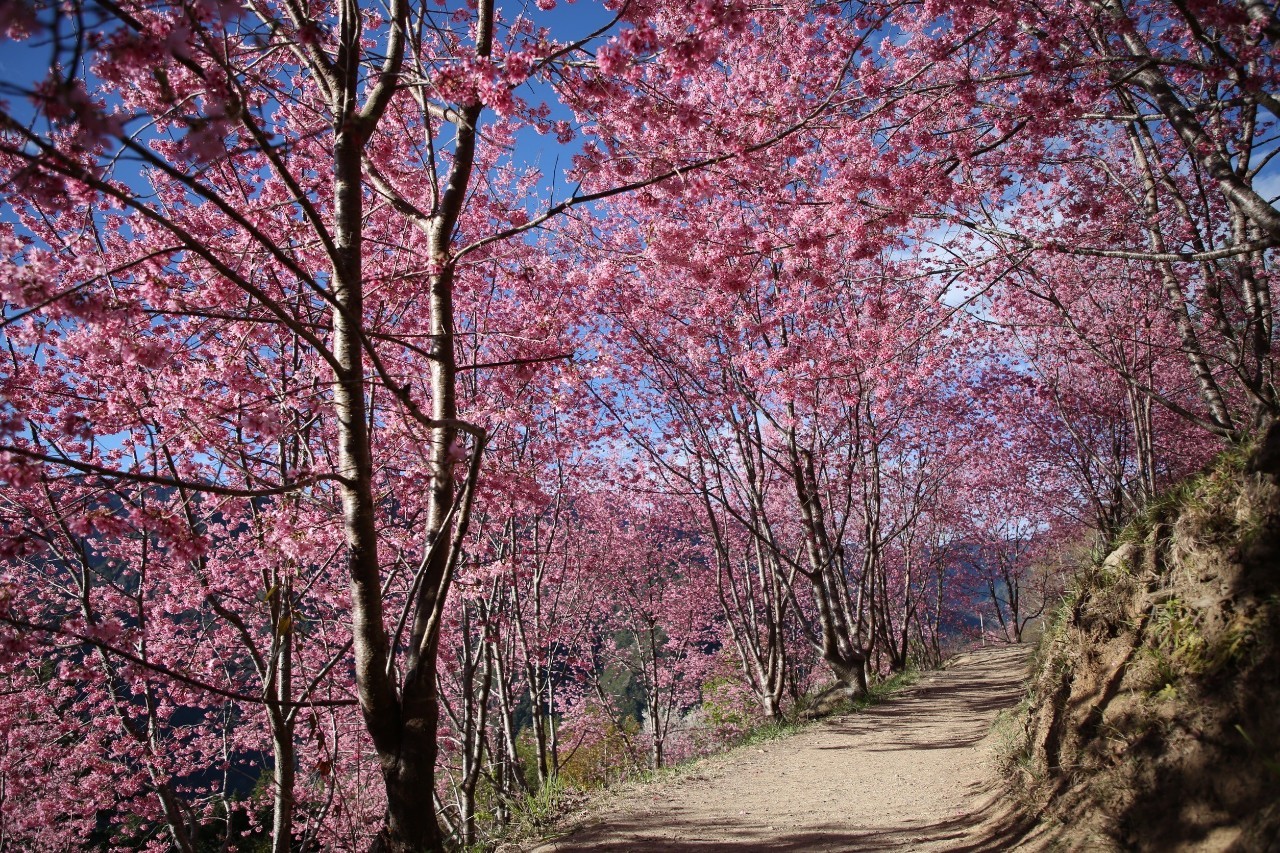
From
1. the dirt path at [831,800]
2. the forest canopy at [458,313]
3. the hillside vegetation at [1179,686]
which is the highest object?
the forest canopy at [458,313]

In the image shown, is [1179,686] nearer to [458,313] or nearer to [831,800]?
[831,800]

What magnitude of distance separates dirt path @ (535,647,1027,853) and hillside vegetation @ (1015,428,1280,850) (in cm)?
63

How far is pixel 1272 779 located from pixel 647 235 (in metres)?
5.88

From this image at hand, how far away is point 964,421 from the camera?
52.7ft

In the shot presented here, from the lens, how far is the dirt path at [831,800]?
13.7 feet

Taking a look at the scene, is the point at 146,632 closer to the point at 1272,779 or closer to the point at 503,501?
the point at 503,501

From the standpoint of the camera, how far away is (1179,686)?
9.30ft

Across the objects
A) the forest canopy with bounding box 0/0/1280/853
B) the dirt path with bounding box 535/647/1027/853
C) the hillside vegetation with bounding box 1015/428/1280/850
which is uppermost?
the forest canopy with bounding box 0/0/1280/853

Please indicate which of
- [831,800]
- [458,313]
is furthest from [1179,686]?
[458,313]

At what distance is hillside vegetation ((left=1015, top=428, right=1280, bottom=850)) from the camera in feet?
7.87

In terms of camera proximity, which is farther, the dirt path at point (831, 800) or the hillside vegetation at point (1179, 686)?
the dirt path at point (831, 800)

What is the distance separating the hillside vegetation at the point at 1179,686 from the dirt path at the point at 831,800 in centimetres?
63

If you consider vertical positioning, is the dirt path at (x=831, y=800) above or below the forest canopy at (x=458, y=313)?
below

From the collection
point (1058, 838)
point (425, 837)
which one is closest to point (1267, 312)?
point (1058, 838)
